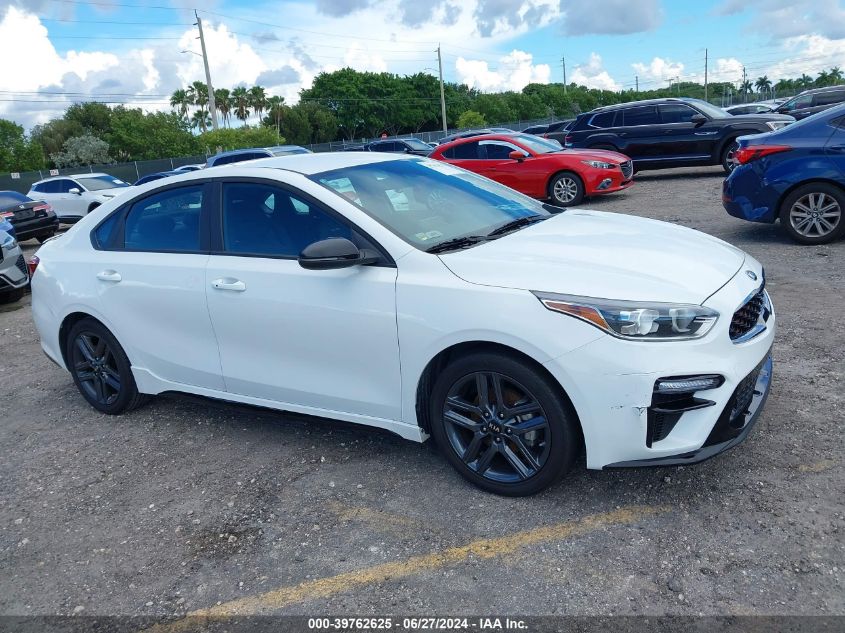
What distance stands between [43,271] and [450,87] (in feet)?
333

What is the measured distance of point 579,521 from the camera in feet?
10.5

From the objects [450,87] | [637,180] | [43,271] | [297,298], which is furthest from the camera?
[450,87]

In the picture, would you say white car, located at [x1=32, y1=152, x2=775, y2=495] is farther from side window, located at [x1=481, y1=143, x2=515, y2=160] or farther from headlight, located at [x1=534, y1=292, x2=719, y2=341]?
side window, located at [x1=481, y1=143, x2=515, y2=160]

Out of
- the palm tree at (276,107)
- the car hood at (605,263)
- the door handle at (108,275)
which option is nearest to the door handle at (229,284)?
the door handle at (108,275)

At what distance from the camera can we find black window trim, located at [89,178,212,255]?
4.23 metres

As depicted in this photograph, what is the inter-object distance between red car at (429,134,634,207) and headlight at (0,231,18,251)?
7.65 m

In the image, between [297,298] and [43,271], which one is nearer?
[297,298]

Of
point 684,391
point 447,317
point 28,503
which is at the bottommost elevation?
point 28,503

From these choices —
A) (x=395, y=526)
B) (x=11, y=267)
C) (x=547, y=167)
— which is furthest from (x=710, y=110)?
(x=395, y=526)

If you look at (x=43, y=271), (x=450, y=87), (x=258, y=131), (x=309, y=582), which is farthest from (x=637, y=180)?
(x=450, y=87)

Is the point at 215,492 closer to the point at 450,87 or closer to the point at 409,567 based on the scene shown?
the point at 409,567

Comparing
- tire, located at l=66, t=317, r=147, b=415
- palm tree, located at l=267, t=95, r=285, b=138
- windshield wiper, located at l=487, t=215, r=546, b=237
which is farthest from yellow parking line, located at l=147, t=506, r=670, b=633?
palm tree, located at l=267, t=95, r=285, b=138

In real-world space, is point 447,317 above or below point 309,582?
above

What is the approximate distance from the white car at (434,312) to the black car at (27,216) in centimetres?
1209
